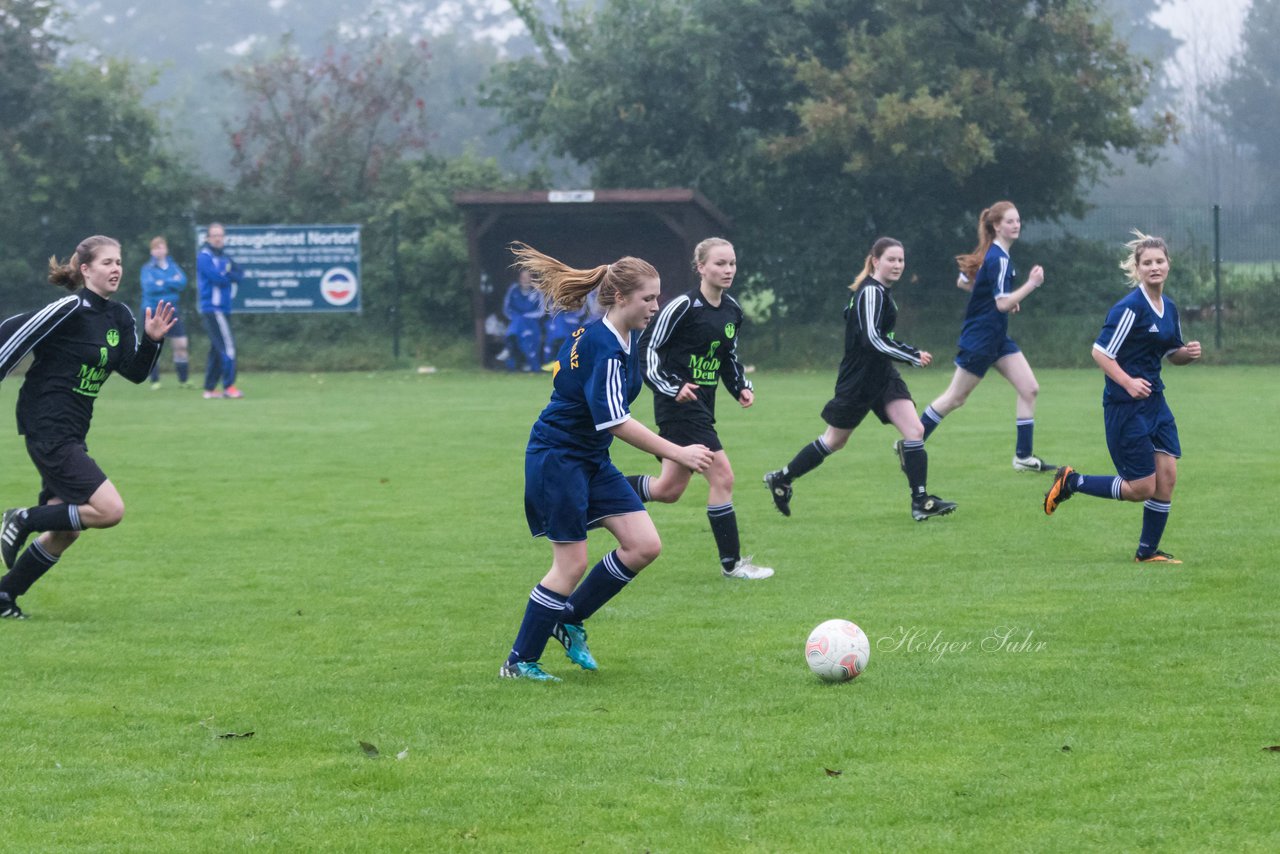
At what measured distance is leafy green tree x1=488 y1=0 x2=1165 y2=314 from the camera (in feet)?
88.7

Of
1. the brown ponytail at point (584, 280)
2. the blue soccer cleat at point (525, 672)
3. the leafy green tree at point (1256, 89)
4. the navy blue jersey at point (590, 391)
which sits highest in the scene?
the leafy green tree at point (1256, 89)

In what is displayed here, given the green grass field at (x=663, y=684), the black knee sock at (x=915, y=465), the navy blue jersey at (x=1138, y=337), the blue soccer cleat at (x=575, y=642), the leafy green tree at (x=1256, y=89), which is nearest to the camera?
the green grass field at (x=663, y=684)

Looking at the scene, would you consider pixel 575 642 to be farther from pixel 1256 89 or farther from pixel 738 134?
pixel 1256 89

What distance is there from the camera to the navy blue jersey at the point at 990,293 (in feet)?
41.1

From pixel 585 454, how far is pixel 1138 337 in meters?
Result: 3.58

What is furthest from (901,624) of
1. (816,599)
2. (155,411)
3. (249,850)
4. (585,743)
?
(155,411)

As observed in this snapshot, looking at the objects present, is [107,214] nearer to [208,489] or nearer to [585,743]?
[208,489]

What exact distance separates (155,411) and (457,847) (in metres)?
15.8

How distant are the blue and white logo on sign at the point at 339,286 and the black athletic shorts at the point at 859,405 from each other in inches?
687

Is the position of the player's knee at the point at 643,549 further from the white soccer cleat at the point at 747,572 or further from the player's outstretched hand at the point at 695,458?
the white soccer cleat at the point at 747,572

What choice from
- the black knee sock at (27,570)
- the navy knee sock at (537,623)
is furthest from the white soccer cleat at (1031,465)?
the black knee sock at (27,570)

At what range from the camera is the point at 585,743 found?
5.30 metres

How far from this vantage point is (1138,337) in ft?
28.0

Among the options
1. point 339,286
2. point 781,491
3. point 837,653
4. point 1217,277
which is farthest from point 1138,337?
point 339,286
